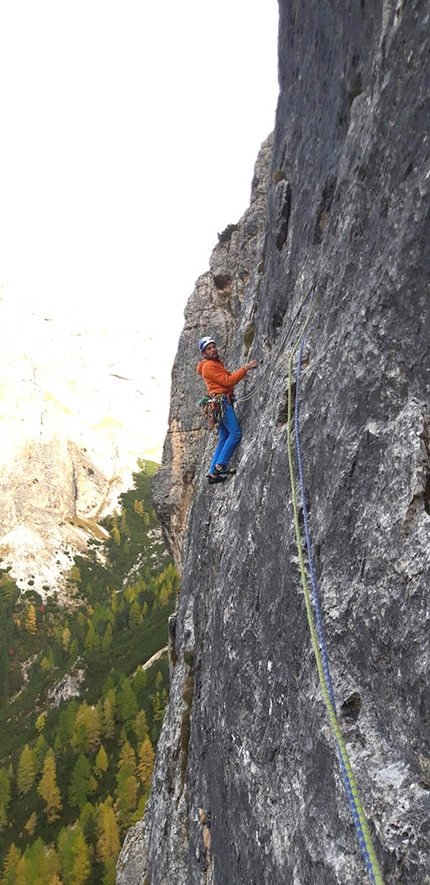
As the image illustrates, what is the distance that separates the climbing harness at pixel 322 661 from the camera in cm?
401

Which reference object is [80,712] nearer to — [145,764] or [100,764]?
[100,764]

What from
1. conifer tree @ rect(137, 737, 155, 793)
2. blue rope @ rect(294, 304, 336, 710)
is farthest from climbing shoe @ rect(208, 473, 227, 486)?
conifer tree @ rect(137, 737, 155, 793)

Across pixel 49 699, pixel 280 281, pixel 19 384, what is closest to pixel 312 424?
pixel 280 281

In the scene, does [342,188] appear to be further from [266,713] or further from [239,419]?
[266,713]

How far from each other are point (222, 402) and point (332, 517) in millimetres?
5351

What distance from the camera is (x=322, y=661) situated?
534 centimetres

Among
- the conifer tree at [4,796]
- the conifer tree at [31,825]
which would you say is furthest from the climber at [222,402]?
the conifer tree at [4,796]

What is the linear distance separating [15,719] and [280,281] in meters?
98.9

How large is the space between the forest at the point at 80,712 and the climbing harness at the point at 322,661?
54236 mm

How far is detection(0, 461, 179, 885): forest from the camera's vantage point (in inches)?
2103

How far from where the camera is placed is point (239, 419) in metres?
11.5

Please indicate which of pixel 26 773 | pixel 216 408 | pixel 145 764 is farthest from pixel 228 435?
pixel 26 773

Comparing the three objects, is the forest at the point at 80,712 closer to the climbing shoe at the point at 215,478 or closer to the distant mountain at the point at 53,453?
the distant mountain at the point at 53,453

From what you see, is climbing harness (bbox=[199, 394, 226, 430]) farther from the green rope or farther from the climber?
the green rope
